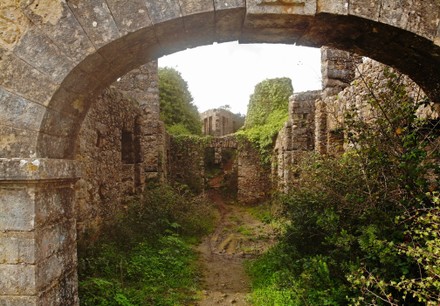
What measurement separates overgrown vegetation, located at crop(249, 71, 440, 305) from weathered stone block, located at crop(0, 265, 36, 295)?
2.19 metres

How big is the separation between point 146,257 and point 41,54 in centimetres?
438

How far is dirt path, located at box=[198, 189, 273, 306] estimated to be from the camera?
5.05 meters

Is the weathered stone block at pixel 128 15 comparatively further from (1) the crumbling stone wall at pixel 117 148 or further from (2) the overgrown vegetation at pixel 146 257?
(1) the crumbling stone wall at pixel 117 148

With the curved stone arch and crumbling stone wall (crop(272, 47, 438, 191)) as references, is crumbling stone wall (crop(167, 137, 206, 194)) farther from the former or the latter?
the curved stone arch

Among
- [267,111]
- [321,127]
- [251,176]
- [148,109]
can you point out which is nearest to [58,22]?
[321,127]

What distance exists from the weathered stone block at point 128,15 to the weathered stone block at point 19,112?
78 cm

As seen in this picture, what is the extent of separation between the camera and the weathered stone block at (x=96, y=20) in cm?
224

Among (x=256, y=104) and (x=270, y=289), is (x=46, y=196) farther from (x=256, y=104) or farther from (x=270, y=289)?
(x=256, y=104)

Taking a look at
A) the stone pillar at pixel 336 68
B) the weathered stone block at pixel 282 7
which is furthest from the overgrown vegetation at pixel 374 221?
the stone pillar at pixel 336 68

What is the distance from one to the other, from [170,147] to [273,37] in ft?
40.7

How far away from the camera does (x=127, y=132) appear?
8.17 m

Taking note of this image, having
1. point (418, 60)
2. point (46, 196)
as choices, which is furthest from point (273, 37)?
point (46, 196)

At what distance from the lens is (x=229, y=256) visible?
7082 mm

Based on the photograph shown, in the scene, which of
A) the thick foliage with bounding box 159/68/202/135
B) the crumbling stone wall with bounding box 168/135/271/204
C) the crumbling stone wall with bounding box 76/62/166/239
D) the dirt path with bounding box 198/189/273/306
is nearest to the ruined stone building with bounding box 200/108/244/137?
the thick foliage with bounding box 159/68/202/135
